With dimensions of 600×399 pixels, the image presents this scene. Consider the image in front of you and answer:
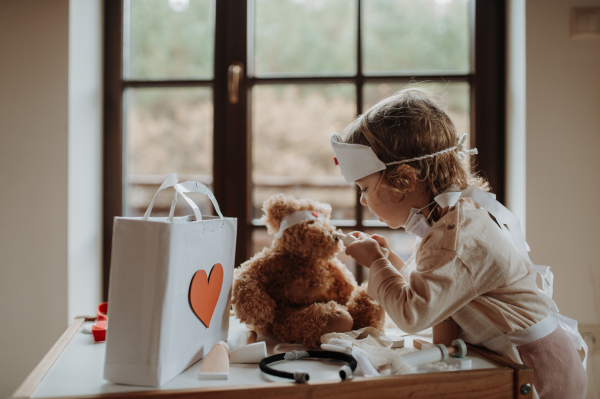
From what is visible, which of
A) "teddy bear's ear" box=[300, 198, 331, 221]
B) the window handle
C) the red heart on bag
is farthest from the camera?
the window handle

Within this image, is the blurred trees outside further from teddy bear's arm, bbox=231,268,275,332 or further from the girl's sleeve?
the girl's sleeve

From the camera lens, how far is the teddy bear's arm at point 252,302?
2.82ft

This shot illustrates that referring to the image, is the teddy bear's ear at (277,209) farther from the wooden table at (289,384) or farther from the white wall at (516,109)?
the white wall at (516,109)

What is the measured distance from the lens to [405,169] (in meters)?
0.83

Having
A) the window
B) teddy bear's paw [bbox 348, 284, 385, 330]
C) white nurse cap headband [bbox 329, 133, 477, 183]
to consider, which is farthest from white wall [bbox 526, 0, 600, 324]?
teddy bear's paw [bbox 348, 284, 385, 330]

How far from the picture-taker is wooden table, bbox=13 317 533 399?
24.2 inches

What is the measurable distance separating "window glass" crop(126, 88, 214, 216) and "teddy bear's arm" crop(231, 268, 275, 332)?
645 mm

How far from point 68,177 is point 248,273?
732mm

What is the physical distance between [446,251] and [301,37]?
3.29 ft

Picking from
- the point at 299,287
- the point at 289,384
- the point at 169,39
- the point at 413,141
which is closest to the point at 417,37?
the point at 413,141

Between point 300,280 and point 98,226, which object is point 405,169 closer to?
point 300,280

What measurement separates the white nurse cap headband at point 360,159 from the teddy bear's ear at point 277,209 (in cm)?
14

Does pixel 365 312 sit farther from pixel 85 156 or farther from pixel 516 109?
pixel 85 156

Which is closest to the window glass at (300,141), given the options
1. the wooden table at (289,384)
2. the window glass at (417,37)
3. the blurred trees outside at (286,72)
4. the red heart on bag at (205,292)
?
the blurred trees outside at (286,72)
